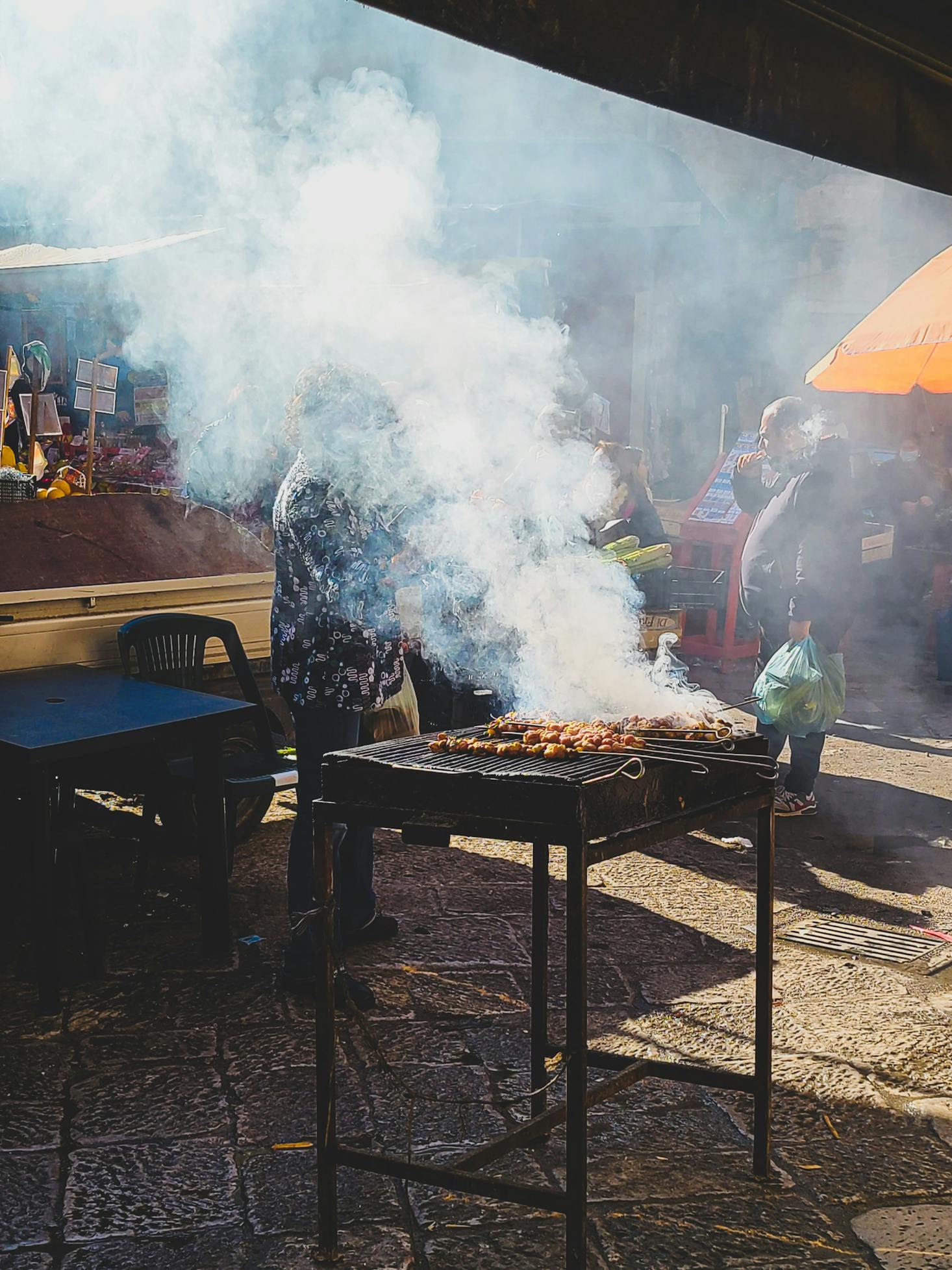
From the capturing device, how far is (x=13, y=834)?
5.40m

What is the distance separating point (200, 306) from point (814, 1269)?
25.1 feet

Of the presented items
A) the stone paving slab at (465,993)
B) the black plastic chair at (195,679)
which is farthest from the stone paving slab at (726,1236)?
the black plastic chair at (195,679)

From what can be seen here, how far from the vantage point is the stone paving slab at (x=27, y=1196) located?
312cm

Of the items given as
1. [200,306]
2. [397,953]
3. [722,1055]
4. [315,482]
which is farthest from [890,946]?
[200,306]

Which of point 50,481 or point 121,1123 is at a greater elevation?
point 50,481

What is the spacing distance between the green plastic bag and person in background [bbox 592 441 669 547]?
5.14ft

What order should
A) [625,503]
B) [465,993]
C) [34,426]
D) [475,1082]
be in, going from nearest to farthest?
[475,1082], [465,993], [625,503], [34,426]

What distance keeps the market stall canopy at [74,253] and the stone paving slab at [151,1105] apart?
19.9ft

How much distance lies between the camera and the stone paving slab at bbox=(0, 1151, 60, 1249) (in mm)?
3125

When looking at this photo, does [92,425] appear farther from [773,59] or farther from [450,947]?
[773,59]

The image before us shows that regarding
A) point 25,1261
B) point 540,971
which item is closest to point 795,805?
point 540,971

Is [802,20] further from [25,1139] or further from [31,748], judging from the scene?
[25,1139]

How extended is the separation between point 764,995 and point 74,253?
822 cm

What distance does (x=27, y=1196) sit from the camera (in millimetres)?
3297
